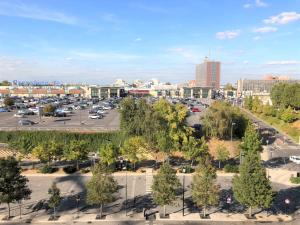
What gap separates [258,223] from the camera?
27.0 m

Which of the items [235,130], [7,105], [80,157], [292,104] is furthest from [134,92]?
[80,157]

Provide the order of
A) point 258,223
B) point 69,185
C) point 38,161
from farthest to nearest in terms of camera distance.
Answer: point 38,161 → point 69,185 → point 258,223

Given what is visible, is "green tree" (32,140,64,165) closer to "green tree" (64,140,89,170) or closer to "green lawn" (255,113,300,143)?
"green tree" (64,140,89,170)

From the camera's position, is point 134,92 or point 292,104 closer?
point 292,104

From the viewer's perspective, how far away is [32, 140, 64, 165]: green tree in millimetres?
41000

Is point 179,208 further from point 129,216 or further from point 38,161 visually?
point 38,161

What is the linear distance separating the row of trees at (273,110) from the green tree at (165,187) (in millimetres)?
55074

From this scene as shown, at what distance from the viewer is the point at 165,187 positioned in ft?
89.9

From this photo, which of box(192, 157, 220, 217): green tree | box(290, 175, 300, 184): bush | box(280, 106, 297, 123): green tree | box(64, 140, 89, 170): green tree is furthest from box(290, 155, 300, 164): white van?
box(64, 140, 89, 170): green tree

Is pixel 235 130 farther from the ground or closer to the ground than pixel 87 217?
farther from the ground

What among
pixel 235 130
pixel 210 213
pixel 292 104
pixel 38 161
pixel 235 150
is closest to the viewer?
pixel 210 213

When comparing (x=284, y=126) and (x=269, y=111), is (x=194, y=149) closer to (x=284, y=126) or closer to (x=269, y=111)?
(x=284, y=126)

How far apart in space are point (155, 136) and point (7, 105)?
7439 cm

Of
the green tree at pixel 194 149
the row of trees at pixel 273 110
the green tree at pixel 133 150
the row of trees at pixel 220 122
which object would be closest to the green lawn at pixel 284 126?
the row of trees at pixel 273 110
